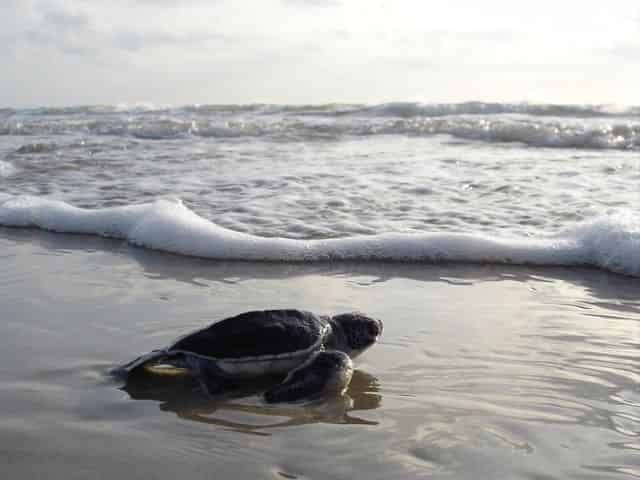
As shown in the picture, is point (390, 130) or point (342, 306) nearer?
point (342, 306)

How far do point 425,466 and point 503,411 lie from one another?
0.45m

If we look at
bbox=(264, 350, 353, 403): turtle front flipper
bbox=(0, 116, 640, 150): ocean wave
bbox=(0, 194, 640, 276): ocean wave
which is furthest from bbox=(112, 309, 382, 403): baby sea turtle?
bbox=(0, 116, 640, 150): ocean wave

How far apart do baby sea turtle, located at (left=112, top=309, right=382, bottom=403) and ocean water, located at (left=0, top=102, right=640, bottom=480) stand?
7 cm

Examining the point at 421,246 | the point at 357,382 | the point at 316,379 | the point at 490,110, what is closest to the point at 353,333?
the point at 357,382

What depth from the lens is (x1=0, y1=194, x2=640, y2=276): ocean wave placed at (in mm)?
4203

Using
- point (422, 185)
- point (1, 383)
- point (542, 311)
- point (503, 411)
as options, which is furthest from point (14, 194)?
point (503, 411)

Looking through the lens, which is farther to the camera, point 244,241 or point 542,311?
point 244,241

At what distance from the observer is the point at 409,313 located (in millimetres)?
3258

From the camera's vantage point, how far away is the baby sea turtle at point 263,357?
2357 millimetres

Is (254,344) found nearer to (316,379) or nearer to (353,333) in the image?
(316,379)

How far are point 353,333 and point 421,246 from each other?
1787 mm

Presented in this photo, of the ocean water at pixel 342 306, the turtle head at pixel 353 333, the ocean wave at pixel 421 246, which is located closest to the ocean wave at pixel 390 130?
the ocean water at pixel 342 306

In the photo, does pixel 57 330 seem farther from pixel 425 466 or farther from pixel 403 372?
pixel 425 466

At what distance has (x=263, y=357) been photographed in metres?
Answer: 2.38
